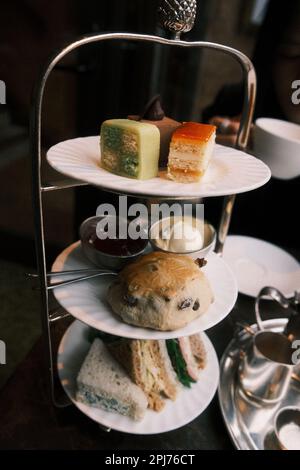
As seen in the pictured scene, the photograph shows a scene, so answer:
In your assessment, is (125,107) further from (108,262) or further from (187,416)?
(187,416)

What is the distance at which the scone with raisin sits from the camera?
52cm

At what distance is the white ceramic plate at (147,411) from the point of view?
620 mm

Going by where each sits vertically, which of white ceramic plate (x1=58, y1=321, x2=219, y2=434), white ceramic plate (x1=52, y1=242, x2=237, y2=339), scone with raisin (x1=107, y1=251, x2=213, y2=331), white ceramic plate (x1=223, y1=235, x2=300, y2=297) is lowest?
white ceramic plate (x1=58, y1=321, x2=219, y2=434)

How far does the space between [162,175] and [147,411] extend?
44cm

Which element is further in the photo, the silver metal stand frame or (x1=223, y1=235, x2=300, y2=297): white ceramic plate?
(x1=223, y1=235, x2=300, y2=297): white ceramic plate

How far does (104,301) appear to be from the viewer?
581mm

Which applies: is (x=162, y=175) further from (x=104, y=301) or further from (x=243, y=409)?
(x=243, y=409)

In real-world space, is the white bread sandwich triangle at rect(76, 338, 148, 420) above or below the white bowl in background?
below

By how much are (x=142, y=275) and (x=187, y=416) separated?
0.97 feet

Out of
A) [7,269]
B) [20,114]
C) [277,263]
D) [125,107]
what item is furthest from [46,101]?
[277,263]

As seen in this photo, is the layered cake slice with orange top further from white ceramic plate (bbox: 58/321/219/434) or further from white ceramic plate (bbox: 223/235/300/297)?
white ceramic plate (bbox: 223/235/300/297)

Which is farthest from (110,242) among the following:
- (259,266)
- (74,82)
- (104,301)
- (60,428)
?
(74,82)

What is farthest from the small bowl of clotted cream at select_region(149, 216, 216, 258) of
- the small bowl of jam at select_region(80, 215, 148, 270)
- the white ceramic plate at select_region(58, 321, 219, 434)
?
the white ceramic plate at select_region(58, 321, 219, 434)

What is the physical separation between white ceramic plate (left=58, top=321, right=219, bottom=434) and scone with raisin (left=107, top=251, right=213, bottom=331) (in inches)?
8.8
